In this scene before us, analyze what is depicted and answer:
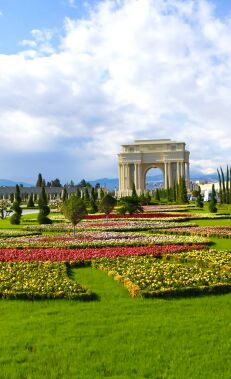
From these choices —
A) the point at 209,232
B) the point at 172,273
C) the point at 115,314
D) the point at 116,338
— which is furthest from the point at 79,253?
the point at 116,338

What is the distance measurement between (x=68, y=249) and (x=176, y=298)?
6164 millimetres

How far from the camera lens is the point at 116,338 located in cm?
548

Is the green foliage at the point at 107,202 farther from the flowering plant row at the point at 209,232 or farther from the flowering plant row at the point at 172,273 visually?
the flowering plant row at the point at 172,273

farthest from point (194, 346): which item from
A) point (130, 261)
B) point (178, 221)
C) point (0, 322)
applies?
point (178, 221)

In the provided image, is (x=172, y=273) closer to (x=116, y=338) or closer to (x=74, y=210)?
(x=116, y=338)

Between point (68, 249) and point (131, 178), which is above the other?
point (131, 178)

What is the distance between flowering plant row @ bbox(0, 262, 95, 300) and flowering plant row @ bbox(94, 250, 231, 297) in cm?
90

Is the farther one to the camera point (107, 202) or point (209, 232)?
point (107, 202)

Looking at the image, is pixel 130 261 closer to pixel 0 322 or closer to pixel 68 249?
pixel 68 249

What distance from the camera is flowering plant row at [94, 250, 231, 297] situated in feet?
25.2

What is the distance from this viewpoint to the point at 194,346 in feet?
17.2

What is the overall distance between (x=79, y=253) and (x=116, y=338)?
6.46 meters

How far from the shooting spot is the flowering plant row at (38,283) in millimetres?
7414

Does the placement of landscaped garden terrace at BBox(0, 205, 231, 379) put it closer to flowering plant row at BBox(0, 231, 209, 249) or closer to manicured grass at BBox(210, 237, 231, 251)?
flowering plant row at BBox(0, 231, 209, 249)
